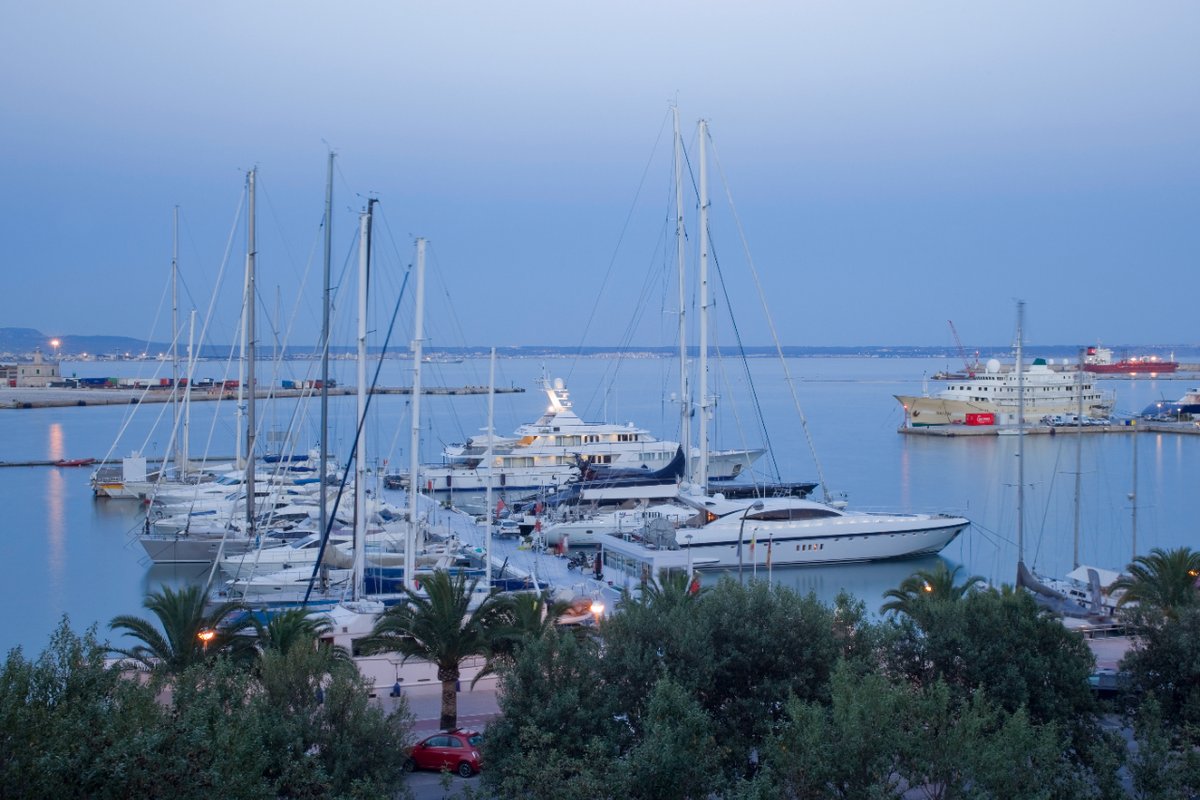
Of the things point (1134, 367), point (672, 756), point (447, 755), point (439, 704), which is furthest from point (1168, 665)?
point (1134, 367)

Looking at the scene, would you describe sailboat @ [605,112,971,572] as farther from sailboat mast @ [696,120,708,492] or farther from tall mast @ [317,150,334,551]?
tall mast @ [317,150,334,551]

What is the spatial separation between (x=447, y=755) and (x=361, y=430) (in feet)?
26.7

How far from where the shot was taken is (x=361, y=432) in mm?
18484

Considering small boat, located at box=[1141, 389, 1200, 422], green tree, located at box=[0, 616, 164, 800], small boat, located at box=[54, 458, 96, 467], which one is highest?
small boat, located at box=[1141, 389, 1200, 422]

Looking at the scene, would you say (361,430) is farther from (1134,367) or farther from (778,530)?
(1134,367)

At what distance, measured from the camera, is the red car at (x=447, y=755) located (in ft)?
37.0

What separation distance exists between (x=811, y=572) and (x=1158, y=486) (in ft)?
80.6

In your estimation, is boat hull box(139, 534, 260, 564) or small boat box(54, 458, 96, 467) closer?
boat hull box(139, 534, 260, 564)

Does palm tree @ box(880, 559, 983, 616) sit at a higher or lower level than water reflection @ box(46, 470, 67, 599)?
higher

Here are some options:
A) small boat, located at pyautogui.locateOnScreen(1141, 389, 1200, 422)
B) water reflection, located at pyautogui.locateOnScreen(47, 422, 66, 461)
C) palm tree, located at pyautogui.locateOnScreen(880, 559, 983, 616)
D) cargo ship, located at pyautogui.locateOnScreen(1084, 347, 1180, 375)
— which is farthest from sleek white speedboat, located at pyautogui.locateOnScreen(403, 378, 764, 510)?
cargo ship, located at pyautogui.locateOnScreen(1084, 347, 1180, 375)

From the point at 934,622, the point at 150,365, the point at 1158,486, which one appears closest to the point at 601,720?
the point at 934,622

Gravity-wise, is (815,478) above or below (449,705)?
below

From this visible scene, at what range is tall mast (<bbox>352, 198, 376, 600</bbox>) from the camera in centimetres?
1803

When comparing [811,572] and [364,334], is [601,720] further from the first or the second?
A: [811,572]
